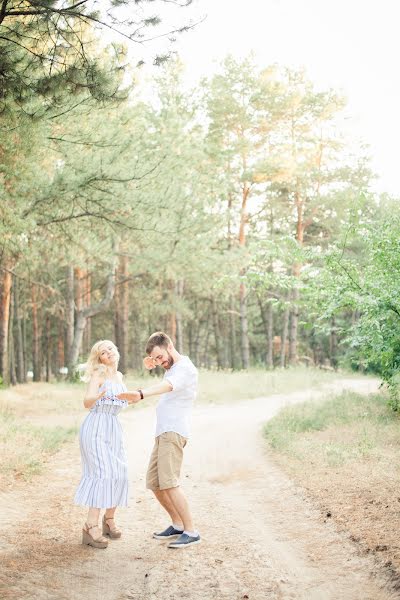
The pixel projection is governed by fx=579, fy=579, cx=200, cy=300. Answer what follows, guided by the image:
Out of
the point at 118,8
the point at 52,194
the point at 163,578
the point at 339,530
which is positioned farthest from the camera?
the point at 52,194

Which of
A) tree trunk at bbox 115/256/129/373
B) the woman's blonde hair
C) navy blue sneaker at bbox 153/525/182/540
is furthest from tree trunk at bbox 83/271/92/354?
navy blue sneaker at bbox 153/525/182/540

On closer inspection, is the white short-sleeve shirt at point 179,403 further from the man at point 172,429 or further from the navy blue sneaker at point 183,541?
the navy blue sneaker at point 183,541

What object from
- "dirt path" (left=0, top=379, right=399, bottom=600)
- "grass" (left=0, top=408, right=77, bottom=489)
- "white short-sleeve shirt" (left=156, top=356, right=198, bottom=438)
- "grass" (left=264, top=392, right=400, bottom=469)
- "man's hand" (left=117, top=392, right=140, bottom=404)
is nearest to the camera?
"dirt path" (left=0, top=379, right=399, bottom=600)

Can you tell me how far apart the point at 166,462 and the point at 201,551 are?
33.0 inches

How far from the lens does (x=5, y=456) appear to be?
8766mm

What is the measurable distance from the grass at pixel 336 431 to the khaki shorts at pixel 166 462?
3443 millimetres

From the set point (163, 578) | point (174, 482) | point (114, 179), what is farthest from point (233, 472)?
point (114, 179)

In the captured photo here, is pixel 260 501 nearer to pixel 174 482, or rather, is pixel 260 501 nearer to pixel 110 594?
pixel 174 482

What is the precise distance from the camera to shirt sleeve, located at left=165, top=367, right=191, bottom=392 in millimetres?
5121

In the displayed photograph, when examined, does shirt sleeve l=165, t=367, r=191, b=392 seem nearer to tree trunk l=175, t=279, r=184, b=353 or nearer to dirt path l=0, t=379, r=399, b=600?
dirt path l=0, t=379, r=399, b=600

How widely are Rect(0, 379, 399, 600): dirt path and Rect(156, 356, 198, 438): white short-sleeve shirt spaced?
3.53ft

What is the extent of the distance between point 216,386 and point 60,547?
15.0 meters

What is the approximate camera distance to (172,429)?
17.2 feet

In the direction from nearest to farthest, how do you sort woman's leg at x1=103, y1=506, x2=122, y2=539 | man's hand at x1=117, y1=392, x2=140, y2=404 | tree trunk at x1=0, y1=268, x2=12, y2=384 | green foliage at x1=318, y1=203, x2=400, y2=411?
man's hand at x1=117, y1=392, x2=140, y2=404 → woman's leg at x1=103, y1=506, x2=122, y2=539 → green foliage at x1=318, y1=203, x2=400, y2=411 → tree trunk at x1=0, y1=268, x2=12, y2=384
